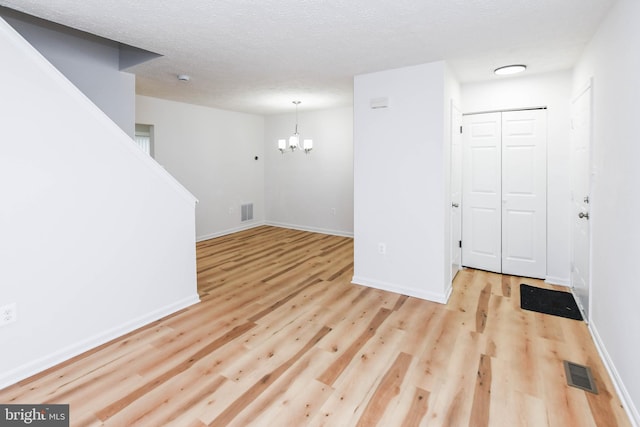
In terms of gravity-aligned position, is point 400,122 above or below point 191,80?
below

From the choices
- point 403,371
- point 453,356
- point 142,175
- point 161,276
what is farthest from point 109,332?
point 453,356

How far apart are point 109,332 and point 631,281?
3.53 m

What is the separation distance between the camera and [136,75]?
3984 millimetres

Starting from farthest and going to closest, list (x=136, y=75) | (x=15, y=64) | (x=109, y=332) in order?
(x=136, y=75)
(x=109, y=332)
(x=15, y=64)

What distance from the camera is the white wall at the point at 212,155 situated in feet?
18.6

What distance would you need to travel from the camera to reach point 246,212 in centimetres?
732

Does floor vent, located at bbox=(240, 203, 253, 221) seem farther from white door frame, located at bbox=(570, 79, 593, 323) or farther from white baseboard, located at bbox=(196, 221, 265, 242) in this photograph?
white door frame, located at bbox=(570, 79, 593, 323)

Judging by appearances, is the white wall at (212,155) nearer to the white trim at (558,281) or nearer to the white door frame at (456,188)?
the white door frame at (456,188)

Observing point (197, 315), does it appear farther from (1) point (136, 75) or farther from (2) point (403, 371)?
(1) point (136, 75)

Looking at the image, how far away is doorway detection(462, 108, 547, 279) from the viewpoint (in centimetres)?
A: 395

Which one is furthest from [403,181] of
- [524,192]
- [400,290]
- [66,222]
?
[66,222]

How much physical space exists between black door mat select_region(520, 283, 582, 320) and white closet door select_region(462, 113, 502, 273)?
2.04ft

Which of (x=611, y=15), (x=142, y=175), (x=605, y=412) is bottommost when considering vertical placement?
(x=605, y=412)

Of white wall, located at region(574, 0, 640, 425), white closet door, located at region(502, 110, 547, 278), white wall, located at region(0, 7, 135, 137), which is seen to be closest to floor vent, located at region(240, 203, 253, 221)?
white wall, located at region(0, 7, 135, 137)
